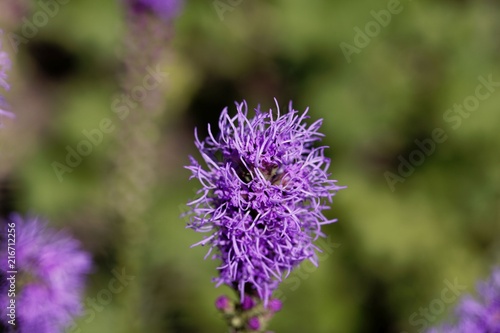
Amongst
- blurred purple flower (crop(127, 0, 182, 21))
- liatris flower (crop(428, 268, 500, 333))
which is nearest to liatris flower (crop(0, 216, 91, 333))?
liatris flower (crop(428, 268, 500, 333))

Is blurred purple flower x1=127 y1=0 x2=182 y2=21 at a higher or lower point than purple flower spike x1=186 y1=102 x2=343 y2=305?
lower

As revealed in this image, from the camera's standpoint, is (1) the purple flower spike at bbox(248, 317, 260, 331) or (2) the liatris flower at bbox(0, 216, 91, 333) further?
(2) the liatris flower at bbox(0, 216, 91, 333)

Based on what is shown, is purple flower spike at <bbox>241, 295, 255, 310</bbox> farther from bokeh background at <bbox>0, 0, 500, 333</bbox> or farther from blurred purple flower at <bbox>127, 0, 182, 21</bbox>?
bokeh background at <bbox>0, 0, 500, 333</bbox>

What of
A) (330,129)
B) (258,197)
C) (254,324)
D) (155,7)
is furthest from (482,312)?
(330,129)

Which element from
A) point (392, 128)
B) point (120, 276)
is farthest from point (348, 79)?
point (120, 276)

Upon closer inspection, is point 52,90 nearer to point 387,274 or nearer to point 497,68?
point 387,274

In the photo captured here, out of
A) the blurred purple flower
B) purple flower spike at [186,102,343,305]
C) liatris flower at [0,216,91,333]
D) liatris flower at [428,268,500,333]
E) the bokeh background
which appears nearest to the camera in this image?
purple flower spike at [186,102,343,305]
